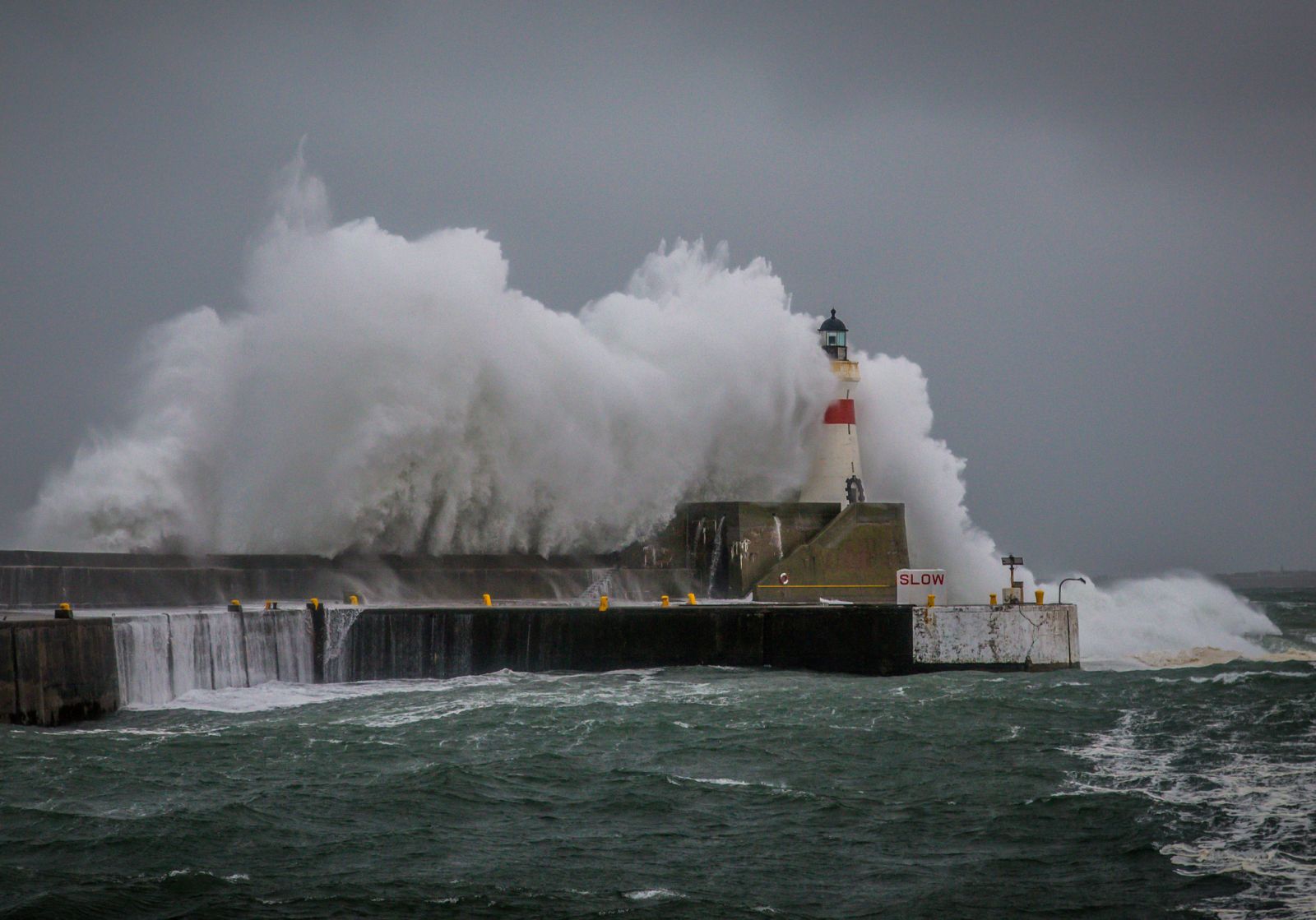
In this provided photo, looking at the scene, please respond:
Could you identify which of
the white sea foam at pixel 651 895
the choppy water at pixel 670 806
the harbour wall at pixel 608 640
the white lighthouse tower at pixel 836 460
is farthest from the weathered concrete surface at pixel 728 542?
the white sea foam at pixel 651 895

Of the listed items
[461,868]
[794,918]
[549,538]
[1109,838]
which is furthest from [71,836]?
[549,538]

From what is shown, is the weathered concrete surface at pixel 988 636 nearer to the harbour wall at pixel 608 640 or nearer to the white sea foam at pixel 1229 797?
the harbour wall at pixel 608 640

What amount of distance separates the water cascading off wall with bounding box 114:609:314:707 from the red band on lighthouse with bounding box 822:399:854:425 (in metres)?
11.5

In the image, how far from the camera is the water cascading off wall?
16781 mm

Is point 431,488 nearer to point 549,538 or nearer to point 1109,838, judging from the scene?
point 549,538

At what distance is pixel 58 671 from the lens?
15320 millimetres

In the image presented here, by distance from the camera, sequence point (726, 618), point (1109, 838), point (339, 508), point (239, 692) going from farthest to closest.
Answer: point (339, 508) → point (726, 618) → point (239, 692) → point (1109, 838)

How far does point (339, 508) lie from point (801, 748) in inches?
449

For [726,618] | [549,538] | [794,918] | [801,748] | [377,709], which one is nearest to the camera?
[794,918]

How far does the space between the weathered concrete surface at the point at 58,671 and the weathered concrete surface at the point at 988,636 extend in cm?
1036

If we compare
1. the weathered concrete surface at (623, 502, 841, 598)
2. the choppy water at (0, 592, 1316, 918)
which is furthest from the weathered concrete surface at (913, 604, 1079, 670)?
the weathered concrete surface at (623, 502, 841, 598)

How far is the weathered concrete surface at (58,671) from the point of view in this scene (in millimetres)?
14820

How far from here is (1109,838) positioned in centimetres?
1071

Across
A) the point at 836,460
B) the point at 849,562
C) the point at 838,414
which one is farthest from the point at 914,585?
the point at 838,414
